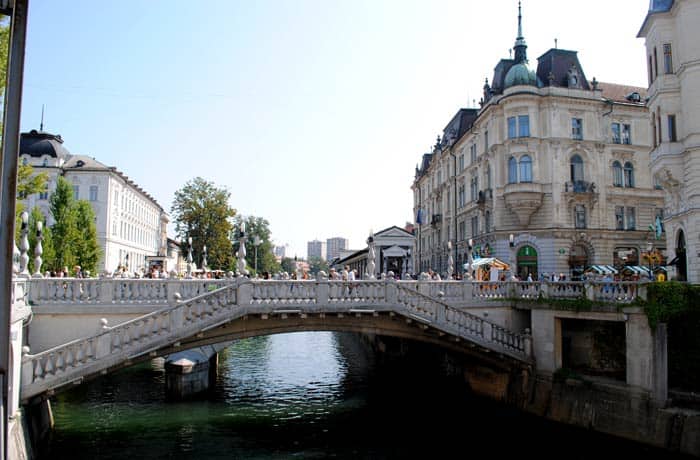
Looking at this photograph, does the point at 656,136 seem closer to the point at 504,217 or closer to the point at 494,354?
the point at 494,354

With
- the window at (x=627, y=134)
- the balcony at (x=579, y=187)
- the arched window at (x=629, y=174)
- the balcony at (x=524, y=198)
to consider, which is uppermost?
the window at (x=627, y=134)

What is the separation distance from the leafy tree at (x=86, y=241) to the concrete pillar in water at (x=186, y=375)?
25.2 metres

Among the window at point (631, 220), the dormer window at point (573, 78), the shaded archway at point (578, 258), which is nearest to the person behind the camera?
the shaded archway at point (578, 258)

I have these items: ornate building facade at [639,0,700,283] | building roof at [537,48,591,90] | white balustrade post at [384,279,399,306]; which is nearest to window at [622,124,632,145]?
building roof at [537,48,591,90]

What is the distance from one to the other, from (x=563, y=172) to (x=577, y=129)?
423 centimetres

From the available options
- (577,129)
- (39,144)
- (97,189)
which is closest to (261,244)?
(97,189)

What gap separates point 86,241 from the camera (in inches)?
1897

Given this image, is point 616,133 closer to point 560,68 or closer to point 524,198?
point 560,68

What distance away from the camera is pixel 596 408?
20.2 meters

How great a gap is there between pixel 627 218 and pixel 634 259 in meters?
3.62

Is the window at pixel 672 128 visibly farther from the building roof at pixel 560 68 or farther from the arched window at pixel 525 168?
the building roof at pixel 560 68

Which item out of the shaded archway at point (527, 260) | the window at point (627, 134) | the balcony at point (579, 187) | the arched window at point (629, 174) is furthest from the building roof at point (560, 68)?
the shaded archway at point (527, 260)

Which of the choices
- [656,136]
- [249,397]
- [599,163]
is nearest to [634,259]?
[599,163]

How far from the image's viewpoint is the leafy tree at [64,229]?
45.3 m
